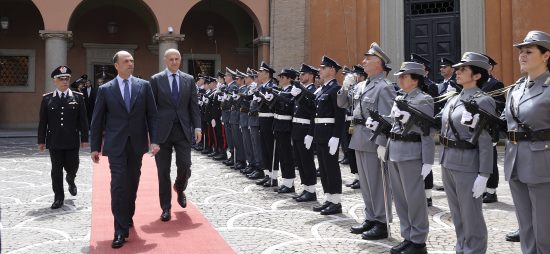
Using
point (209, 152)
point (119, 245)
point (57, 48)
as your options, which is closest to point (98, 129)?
point (119, 245)

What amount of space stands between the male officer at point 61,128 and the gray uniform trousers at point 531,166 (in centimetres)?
510

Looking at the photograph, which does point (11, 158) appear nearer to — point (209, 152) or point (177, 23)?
point (209, 152)

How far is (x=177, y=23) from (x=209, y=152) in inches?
222

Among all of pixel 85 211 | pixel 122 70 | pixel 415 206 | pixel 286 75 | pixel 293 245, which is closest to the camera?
pixel 415 206

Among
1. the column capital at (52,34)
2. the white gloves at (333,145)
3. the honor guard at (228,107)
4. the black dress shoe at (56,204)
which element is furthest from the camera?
the column capital at (52,34)

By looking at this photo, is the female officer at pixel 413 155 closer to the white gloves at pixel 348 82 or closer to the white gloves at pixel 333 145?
the white gloves at pixel 348 82

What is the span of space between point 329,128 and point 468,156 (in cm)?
247

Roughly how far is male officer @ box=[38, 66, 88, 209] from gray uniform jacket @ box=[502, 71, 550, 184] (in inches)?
200

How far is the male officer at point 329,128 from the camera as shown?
19.1 ft

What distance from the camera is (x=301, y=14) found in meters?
16.0

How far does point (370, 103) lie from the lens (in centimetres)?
491

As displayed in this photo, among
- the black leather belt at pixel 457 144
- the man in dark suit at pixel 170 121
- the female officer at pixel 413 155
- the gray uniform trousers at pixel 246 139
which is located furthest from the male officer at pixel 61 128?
the black leather belt at pixel 457 144

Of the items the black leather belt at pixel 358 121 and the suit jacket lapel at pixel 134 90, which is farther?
the black leather belt at pixel 358 121

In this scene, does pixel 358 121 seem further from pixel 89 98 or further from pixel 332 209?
pixel 89 98
